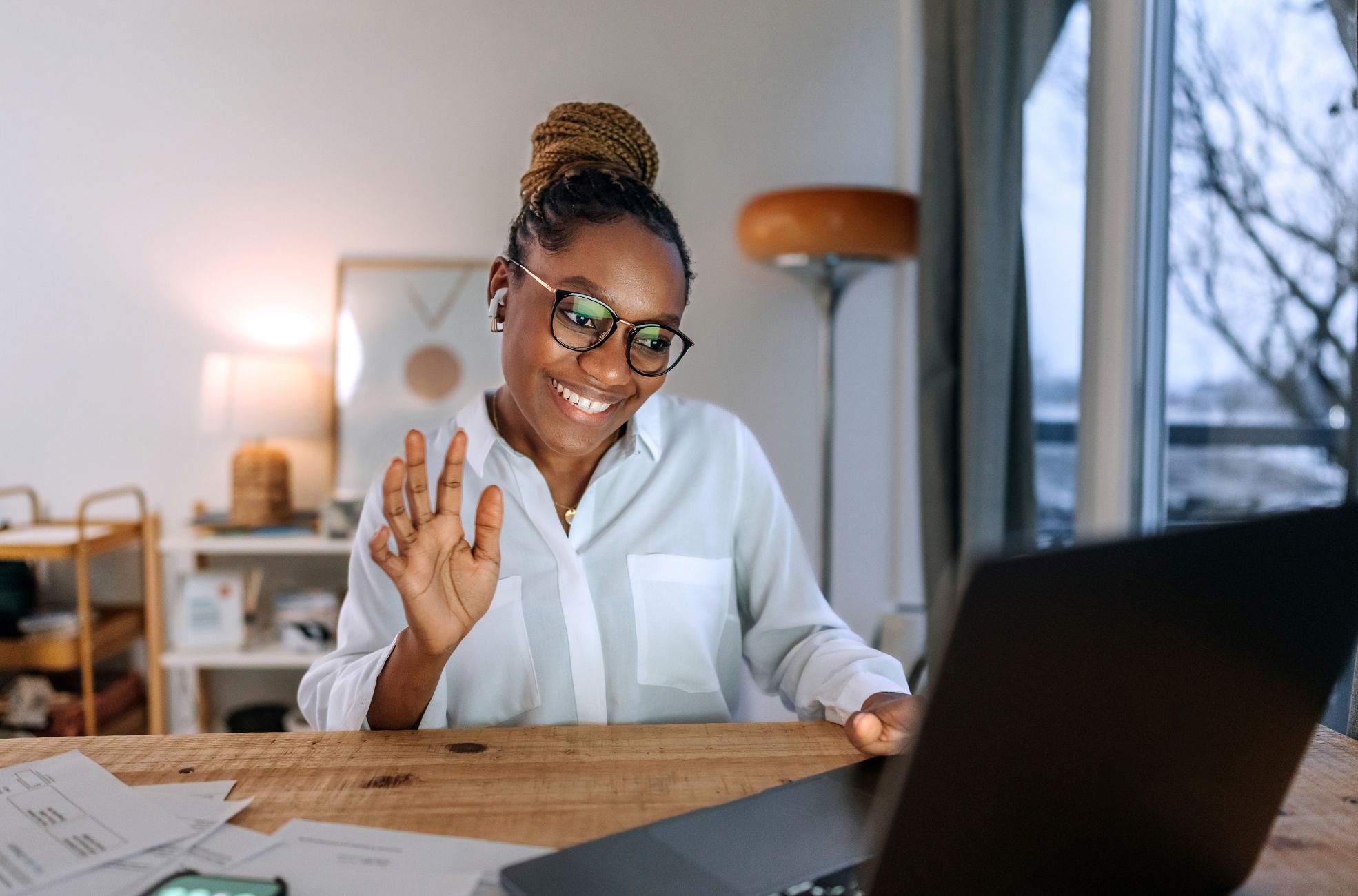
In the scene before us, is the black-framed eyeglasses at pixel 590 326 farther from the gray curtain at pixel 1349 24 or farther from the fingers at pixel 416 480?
the gray curtain at pixel 1349 24

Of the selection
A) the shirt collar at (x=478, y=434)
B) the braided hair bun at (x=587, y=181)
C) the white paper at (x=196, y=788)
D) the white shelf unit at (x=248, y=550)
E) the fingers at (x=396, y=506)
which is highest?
the braided hair bun at (x=587, y=181)

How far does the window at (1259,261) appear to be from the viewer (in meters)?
1.29

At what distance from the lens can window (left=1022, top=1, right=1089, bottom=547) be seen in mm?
1895

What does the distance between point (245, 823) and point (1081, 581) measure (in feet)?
1.95

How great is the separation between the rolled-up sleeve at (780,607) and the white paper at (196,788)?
60 cm

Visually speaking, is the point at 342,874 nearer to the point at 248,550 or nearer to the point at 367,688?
the point at 367,688

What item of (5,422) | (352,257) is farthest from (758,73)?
(5,422)

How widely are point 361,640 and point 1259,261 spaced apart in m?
1.44

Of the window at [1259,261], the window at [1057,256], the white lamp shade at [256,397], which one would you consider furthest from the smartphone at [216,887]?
the white lamp shade at [256,397]

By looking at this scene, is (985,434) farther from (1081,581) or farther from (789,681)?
(1081,581)

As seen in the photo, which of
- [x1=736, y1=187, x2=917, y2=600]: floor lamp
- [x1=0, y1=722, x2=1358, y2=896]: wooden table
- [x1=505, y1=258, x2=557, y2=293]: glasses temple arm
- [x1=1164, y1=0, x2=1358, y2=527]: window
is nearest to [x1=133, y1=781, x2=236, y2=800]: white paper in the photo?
[x1=0, y1=722, x2=1358, y2=896]: wooden table

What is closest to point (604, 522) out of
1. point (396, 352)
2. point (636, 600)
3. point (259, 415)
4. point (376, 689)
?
point (636, 600)

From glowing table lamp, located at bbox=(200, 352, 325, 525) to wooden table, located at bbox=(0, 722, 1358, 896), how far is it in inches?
72.9

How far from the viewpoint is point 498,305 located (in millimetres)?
1215
